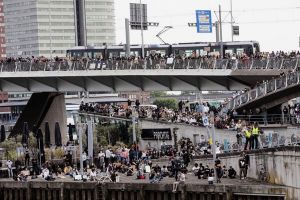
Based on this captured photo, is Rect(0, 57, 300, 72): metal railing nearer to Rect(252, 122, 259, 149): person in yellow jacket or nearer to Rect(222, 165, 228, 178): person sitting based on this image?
Rect(252, 122, 259, 149): person in yellow jacket

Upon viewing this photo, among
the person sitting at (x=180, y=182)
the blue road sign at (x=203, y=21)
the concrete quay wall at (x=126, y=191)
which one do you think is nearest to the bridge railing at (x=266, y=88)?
the person sitting at (x=180, y=182)

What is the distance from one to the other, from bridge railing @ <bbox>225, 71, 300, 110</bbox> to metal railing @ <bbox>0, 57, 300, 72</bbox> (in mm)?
1985

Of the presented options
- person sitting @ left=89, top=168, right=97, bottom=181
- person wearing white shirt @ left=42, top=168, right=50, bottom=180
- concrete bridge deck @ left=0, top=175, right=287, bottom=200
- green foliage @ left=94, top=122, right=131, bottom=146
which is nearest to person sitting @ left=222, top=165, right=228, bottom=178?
concrete bridge deck @ left=0, top=175, right=287, bottom=200

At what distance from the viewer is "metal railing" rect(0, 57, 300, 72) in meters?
65.5

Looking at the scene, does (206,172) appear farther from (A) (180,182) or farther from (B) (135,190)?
(B) (135,190)

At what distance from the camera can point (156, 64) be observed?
239ft

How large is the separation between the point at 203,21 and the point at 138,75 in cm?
2097

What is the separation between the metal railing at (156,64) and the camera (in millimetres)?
65500

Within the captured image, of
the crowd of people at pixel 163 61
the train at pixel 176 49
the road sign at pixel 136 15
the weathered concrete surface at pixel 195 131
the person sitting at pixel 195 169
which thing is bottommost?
the person sitting at pixel 195 169

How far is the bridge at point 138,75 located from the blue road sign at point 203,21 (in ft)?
54.7

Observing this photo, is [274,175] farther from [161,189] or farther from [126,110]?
[126,110]

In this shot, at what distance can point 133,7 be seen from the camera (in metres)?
109

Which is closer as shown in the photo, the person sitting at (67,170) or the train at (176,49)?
the person sitting at (67,170)

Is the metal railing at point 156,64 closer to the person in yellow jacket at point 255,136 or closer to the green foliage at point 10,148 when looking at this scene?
the green foliage at point 10,148
